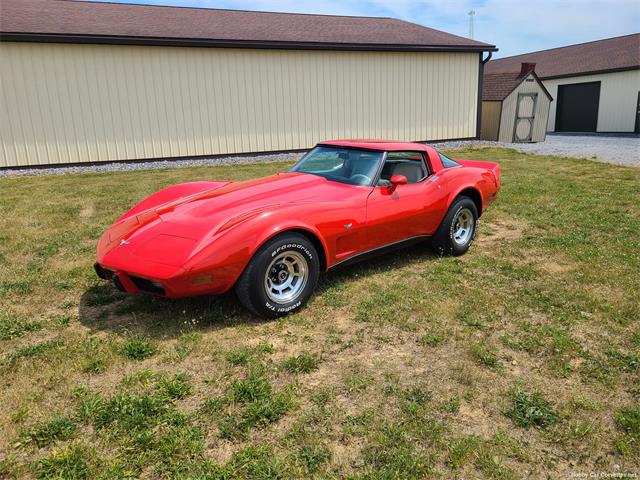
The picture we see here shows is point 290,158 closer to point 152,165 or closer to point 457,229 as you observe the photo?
point 152,165

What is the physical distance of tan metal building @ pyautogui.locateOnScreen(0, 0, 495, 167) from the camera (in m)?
12.0

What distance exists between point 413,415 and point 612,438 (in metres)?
1.03

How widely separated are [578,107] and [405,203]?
27006 millimetres

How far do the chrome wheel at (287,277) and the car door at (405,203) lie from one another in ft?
2.71

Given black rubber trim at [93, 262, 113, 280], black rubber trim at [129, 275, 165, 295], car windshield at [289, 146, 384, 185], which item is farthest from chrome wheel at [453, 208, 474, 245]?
black rubber trim at [93, 262, 113, 280]

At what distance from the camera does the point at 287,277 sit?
3918 mm

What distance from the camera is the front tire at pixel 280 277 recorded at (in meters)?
3.56

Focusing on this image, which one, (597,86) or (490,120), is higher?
(597,86)

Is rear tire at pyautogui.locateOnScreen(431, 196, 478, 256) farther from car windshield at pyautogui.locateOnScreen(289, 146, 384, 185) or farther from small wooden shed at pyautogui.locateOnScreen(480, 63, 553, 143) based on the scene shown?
small wooden shed at pyautogui.locateOnScreen(480, 63, 553, 143)

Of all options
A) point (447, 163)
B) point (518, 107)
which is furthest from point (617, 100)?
point (447, 163)

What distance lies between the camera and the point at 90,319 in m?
3.85

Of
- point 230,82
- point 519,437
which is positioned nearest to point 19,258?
point 519,437

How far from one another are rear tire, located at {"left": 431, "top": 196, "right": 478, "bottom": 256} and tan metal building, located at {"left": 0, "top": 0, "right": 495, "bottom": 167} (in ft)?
32.9

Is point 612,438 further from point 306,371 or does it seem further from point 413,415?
point 306,371
